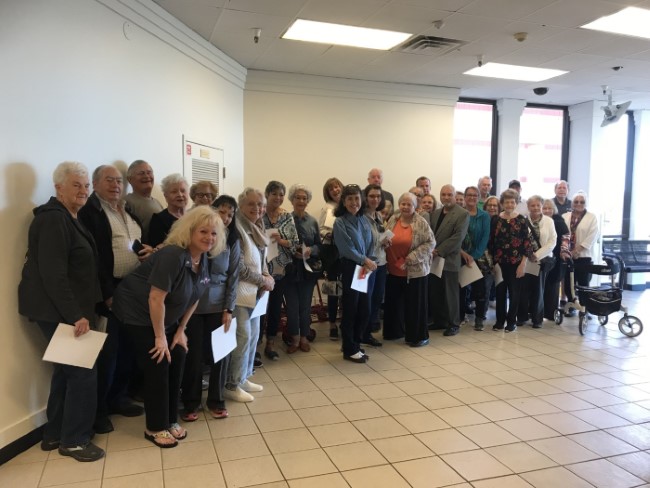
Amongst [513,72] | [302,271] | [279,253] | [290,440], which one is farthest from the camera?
[513,72]

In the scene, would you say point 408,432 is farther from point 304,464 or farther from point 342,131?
point 342,131

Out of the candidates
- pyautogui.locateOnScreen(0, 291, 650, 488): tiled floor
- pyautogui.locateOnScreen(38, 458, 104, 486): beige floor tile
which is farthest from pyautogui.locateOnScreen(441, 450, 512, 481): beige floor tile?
pyautogui.locateOnScreen(38, 458, 104, 486): beige floor tile

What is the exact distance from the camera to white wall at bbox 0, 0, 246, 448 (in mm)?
2660

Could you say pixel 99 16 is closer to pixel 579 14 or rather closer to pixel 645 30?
pixel 579 14

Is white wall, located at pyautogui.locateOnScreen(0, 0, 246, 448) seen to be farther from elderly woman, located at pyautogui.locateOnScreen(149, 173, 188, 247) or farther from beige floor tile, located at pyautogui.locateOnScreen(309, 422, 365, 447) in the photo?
beige floor tile, located at pyautogui.locateOnScreen(309, 422, 365, 447)

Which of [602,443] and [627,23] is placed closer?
[602,443]

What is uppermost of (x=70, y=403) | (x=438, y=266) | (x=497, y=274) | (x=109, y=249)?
(x=109, y=249)

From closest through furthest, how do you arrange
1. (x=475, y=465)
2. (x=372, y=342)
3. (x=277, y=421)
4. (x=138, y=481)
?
(x=138, y=481) < (x=475, y=465) < (x=277, y=421) < (x=372, y=342)

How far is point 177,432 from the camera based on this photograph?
2.92 metres

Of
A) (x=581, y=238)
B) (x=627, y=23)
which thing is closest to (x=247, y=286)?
(x=627, y=23)

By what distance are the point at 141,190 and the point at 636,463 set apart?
11.7ft

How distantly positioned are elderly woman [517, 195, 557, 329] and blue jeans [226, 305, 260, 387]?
11.2 feet

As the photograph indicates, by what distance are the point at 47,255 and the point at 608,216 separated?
8.47 metres

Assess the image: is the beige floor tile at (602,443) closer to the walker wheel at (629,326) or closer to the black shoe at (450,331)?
the black shoe at (450,331)
